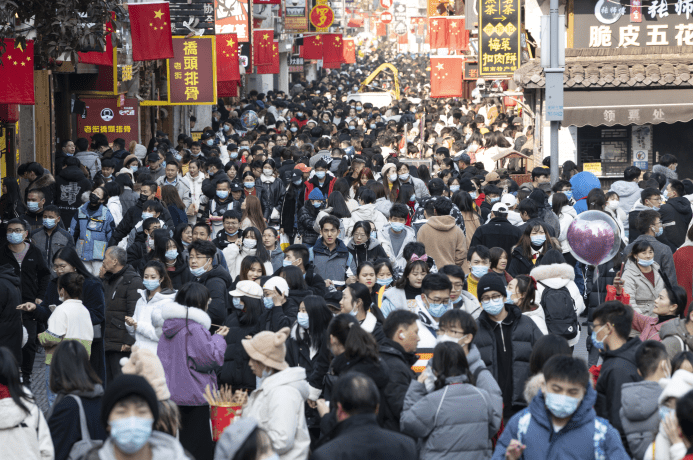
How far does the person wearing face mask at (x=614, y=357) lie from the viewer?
16.9 feet

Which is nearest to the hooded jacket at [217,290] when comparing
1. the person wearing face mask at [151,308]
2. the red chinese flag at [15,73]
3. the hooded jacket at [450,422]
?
the person wearing face mask at [151,308]

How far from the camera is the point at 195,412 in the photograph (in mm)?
6328

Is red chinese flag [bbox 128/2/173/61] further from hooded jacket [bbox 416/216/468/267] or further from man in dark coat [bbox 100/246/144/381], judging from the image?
man in dark coat [bbox 100/246/144/381]

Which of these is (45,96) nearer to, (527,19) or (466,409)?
(527,19)

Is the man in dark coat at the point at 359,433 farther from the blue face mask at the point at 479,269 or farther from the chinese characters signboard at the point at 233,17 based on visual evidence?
the chinese characters signboard at the point at 233,17

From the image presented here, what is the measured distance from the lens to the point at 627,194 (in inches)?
482

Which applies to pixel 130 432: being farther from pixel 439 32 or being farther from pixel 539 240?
pixel 439 32

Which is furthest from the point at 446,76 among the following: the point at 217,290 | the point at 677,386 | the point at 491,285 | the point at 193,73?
the point at 677,386

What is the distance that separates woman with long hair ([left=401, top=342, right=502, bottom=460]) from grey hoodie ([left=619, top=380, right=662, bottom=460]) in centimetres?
69

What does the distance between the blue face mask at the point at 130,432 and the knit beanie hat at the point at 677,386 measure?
7.72 ft

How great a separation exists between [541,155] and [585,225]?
40.4 ft

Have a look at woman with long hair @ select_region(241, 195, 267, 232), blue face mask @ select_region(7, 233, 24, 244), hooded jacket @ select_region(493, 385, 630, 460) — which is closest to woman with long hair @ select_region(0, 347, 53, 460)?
hooded jacket @ select_region(493, 385, 630, 460)

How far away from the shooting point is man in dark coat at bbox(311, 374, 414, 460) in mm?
4082

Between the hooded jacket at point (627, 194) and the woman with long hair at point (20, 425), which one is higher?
the hooded jacket at point (627, 194)
